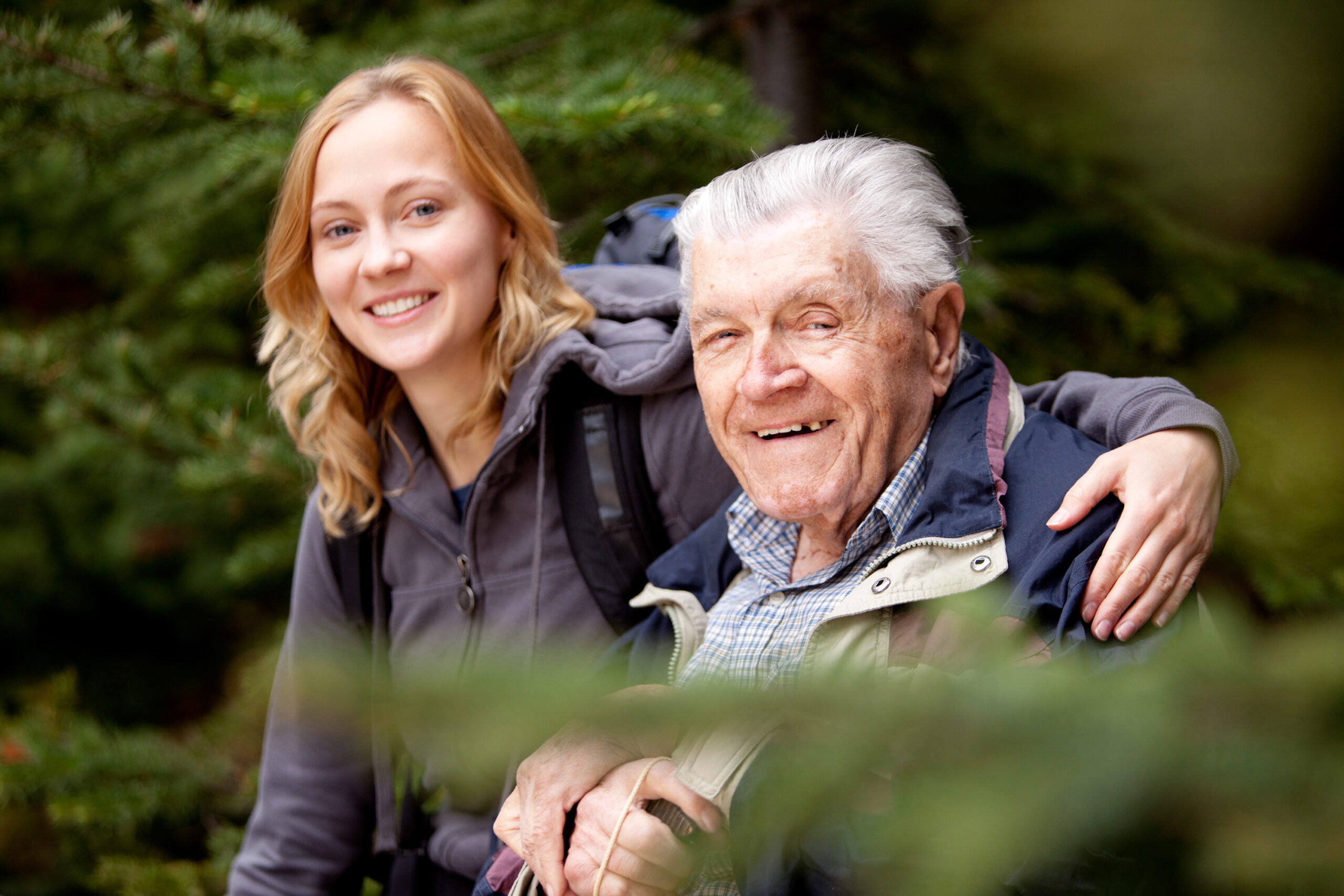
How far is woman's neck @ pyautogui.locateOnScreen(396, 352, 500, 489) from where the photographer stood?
2221 millimetres

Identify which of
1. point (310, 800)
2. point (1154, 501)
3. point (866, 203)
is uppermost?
point (866, 203)

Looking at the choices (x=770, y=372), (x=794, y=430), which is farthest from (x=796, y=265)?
(x=794, y=430)

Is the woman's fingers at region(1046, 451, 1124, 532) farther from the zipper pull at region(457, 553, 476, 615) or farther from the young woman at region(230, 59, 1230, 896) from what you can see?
the zipper pull at region(457, 553, 476, 615)

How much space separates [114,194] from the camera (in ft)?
13.9

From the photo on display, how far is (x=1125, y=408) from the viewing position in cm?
157

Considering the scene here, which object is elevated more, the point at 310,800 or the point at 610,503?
the point at 610,503

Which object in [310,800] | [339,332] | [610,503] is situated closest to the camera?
[610,503]

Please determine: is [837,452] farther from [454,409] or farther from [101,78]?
[101,78]

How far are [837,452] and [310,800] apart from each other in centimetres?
170

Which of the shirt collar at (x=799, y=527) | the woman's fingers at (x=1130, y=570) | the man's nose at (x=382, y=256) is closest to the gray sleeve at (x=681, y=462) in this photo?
the shirt collar at (x=799, y=527)

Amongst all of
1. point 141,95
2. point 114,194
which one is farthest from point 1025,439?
point 114,194

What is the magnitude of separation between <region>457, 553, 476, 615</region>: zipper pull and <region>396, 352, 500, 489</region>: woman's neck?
0.21 m

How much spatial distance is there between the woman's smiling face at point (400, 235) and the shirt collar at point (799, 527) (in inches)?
30.7

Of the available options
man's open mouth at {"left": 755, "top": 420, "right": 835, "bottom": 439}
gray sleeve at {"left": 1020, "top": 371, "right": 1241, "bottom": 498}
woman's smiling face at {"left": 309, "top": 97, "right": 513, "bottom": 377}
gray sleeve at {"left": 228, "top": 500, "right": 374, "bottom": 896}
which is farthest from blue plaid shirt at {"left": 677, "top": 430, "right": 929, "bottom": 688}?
gray sleeve at {"left": 228, "top": 500, "right": 374, "bottom": 896}
